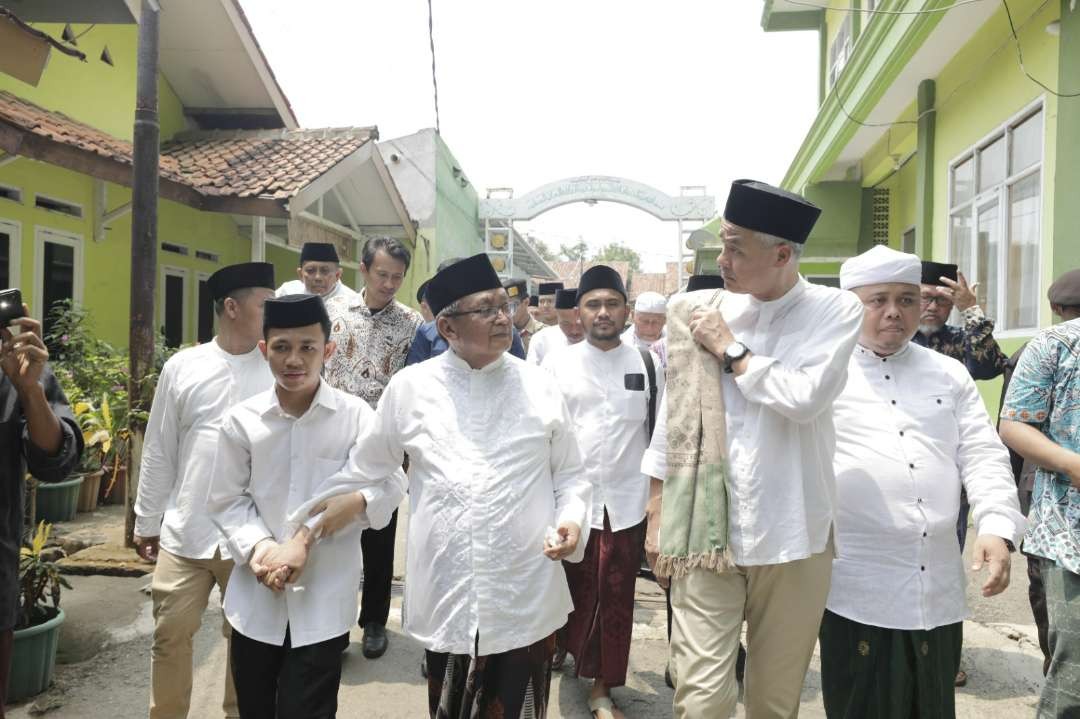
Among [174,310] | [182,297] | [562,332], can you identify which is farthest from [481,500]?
[182,297]

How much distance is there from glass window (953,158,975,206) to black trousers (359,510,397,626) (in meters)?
6.90

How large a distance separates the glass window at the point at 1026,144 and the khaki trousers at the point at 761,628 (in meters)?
5.61

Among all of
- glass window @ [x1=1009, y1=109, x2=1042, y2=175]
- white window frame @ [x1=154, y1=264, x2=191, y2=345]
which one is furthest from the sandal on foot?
white window frame @ [x1=154, y1=264, x2=191, y2=345]

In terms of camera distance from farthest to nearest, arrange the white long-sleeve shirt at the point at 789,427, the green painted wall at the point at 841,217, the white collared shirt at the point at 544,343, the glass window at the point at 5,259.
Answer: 1. the green painted wall at the point at 841,217
2. the glass window at the point at 5,259
3. the white collared shirt at the point at 544,343
4. the white long-sleeve shirt at the point at 789,427

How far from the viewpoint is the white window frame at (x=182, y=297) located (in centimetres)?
1059

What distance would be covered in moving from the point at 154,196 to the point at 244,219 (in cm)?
696

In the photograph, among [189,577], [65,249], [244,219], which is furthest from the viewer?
[244,219]

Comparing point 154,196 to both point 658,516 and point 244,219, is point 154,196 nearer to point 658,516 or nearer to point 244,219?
point 658,516

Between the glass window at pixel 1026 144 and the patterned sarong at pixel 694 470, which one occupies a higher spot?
the glass window at pixel 1026 144

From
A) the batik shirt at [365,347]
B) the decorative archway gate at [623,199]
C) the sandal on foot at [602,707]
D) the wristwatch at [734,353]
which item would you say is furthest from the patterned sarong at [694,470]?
the decorative archway gate at [623,199]

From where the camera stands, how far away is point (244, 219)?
1252 cm

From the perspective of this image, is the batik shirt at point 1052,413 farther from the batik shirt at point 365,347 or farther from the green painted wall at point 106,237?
the green painted wall at point 106,237

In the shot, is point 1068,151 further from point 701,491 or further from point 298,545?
point 298,545

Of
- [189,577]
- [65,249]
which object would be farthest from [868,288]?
[65,249]
